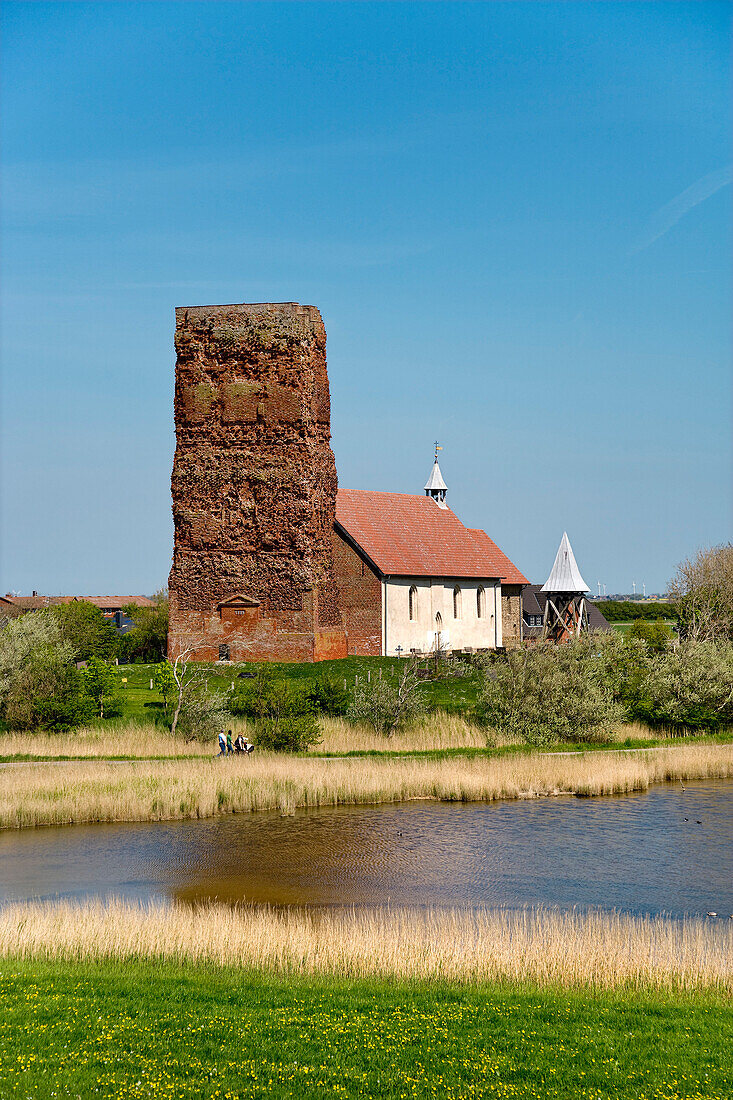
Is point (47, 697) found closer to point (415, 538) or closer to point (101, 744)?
point (101, 744)

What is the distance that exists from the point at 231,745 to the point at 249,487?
16330 millimetres

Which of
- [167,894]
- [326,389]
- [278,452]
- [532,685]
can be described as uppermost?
[326,389]

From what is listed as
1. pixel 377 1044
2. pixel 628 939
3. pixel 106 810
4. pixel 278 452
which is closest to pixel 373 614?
pixel 278 452

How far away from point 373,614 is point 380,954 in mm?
34994

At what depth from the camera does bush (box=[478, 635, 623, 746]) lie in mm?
30172

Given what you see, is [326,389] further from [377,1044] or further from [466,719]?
[377,1044]

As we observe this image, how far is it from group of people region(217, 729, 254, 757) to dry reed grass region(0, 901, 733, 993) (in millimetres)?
12932

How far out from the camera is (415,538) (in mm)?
51312

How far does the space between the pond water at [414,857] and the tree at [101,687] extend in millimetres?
10580

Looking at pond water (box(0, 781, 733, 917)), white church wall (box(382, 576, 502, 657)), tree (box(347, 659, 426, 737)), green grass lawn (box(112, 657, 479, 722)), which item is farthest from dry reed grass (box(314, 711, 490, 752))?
white church wall (box(382, 576, 502, 657))

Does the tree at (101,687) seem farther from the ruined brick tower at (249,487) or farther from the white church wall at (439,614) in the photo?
the white church wall at (439,614)

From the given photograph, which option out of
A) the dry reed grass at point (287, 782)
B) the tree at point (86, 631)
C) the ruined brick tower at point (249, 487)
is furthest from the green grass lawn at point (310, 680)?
the tree at point (86, 631)

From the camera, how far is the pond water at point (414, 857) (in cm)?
1586

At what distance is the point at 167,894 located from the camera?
15797mm
